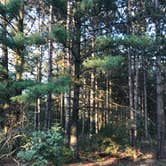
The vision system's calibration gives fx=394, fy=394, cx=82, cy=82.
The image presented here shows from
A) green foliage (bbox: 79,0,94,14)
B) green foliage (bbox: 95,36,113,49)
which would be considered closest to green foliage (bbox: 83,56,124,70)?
green foliage (bbox: 95,36,113,49)

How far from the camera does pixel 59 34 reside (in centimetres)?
1491

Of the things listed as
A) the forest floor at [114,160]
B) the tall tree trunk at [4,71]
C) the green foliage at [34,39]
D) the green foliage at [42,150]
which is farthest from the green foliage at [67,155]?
the green foliage at [34,39]

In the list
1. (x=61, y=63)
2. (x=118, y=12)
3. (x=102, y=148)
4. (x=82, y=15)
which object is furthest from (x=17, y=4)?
(x=61, y=63)

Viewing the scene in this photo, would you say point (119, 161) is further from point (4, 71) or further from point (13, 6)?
point (13, 6)

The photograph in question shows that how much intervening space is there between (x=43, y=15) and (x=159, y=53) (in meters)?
9.18

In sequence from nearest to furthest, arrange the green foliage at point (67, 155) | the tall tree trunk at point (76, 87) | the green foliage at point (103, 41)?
the green foliage at point (103, 41) < the green foliage at point (67, 155) < the tall tree trunk at point (76, 87)

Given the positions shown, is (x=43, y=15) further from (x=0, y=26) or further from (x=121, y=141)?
(x=121, y=141)

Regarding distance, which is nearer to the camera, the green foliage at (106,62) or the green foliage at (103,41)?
the green foliage at (106,62)

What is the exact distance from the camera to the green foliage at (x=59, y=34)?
1475 cm

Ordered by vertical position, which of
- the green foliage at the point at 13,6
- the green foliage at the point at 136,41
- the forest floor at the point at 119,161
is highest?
the green foliage at the point at 13,6

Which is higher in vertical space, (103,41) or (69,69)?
(103,41)

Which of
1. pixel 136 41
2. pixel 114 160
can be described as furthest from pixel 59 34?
pixel 114 160

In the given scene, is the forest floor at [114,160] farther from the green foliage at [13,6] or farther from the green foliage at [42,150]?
the green foliage at [13,6]

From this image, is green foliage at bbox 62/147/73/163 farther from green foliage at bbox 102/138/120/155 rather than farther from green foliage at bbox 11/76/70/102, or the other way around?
green foliage at bbox 11/76/70/102
